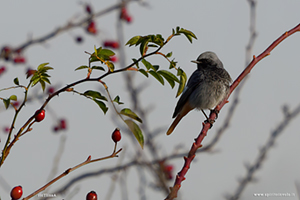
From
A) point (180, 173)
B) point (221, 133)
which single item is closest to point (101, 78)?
point (180, 173)

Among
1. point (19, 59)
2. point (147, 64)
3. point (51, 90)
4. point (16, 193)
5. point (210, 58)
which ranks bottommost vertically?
point (16, 193)

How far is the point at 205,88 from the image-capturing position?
6191mm

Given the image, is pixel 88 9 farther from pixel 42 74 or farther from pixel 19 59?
pixel 42 74

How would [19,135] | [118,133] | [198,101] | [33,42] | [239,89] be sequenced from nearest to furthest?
[19,135], [118,133], [239,89], [33,42], [198,101]

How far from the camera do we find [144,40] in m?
2.16

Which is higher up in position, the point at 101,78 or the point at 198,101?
the point at 198,101

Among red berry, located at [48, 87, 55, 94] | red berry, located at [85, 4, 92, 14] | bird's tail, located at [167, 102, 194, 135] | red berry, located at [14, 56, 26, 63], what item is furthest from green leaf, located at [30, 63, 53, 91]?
red berry, located at [14, 56, 26, 63]

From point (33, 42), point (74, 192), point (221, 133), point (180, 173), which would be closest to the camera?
point (180, 173)

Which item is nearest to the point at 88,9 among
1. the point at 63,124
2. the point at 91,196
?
the point at 63,124

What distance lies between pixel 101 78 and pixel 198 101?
4396 mm

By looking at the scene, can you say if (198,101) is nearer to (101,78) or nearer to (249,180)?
(249,180)

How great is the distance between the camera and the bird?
20.1 feet

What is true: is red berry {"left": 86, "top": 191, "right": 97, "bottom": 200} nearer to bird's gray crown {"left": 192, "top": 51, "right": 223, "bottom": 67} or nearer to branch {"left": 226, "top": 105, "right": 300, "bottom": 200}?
branch {"left": 226, "top": 105, "right": 300, "bottom": 200}

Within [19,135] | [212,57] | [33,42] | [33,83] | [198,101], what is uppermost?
[33,42]
